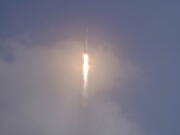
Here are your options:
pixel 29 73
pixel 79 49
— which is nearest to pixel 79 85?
pixel 79 49

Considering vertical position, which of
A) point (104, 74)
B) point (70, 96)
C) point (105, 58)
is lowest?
point (70, 96)

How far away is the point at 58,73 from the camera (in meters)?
3.28

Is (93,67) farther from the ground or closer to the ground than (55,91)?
farther from the ground

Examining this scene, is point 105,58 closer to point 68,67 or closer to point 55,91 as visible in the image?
point 68,67

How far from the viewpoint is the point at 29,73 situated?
3297mm

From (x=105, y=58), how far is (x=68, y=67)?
47 cm

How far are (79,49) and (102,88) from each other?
55 cm

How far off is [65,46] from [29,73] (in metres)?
0.56

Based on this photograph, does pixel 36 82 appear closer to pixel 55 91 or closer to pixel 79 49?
pixel 55 91

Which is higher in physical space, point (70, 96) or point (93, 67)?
point (93, 67)

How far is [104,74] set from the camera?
322 centimetres

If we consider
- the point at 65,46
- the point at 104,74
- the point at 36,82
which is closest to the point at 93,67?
the point at 104,74

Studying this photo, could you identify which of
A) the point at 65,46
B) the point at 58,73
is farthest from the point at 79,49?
the point at 58,73

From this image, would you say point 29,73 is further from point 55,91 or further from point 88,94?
point 88,94
